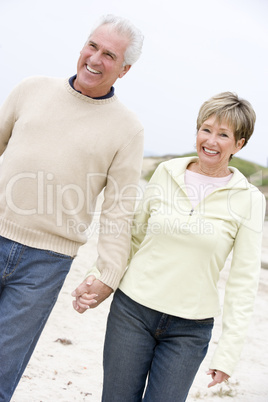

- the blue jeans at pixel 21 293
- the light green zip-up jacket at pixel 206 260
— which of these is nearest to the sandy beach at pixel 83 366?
the blue jeans at pixel 21 293

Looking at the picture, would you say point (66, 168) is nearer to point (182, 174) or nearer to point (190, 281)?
point (182, 174)

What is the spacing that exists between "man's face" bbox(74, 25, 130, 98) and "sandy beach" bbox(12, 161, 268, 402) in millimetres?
2097

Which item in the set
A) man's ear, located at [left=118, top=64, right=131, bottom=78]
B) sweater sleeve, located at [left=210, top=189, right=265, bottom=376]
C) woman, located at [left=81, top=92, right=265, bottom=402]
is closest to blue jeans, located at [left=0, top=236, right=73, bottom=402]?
woman, located at [left=81, top=92, right=265, bottom=402]

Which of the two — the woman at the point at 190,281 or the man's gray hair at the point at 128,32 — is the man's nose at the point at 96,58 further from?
Result: the woman at the point at 190,281

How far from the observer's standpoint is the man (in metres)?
2.24

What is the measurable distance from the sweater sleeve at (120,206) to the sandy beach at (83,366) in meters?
1.55

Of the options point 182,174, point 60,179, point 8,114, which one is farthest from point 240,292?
point 8,114

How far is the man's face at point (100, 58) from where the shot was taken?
2295 millimetres

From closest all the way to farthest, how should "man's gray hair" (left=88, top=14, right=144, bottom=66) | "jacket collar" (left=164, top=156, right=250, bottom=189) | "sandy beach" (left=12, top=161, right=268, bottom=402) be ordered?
"jacket collar" (left=164, top=156, right=250, bottom=189)
"man's gray hair" (left=88, top=14, right=144, bottom=66)
"sandy beach" (left=12, top=161, right=268, bottom=402)

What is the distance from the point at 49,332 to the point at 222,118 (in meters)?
3.24

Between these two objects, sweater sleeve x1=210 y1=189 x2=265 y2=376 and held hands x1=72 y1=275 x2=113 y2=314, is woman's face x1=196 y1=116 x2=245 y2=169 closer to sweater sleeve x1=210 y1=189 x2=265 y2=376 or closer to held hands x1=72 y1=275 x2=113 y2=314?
sweater sleeve x1=210 y1=189 x2=265 y2=376

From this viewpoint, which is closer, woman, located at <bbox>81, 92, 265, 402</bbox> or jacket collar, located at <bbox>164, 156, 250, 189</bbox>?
woman, located at <bbox>81, 92, 265, 402</bbox>

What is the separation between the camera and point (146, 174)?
1557 cm

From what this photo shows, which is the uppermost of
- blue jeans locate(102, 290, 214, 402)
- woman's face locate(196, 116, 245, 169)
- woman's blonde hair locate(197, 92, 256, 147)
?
woman's blonde hair locate(197, 92, 256, 147)
